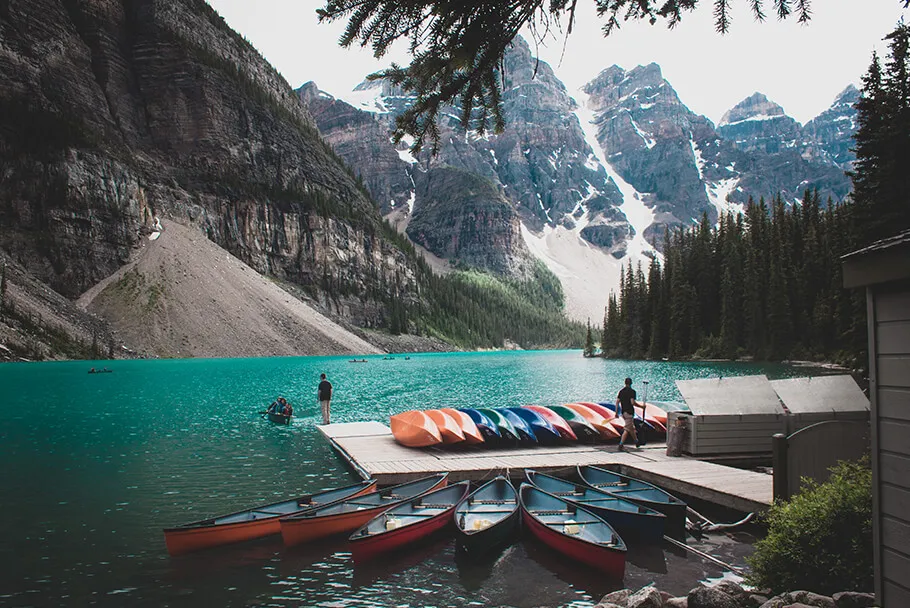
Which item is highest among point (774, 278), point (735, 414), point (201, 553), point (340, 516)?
point (774, 278)

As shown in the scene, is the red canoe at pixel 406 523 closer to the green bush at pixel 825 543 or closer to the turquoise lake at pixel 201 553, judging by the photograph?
the turquoise lake at pixel 201 553

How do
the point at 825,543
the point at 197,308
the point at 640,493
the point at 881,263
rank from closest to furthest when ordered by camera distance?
the point at 881,263 → the point at 825,543 → the point at 640,493 → the point at 197,308

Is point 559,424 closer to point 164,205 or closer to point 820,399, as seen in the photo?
point 820,399

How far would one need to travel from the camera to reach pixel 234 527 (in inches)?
514

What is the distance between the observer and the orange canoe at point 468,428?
21.1 metres

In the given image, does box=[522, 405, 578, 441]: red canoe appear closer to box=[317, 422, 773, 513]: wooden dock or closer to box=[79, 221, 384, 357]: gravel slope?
box=[317, 422, 773, 513]: wooden dock

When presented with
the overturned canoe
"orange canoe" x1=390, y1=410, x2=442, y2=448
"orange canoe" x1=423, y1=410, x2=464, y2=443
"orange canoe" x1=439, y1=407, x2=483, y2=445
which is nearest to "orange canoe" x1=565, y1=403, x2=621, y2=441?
the overturned canoe

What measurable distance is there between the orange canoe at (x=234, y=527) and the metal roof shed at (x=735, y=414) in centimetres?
1063

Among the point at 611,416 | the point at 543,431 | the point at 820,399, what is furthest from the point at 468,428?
the point at 820,399

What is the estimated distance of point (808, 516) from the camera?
8.22 m

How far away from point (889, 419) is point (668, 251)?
117010mm

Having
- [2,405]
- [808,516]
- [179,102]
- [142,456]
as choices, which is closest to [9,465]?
[142,456]

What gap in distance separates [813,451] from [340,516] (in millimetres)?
10269

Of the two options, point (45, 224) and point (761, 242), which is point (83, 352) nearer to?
point (45, 224)
